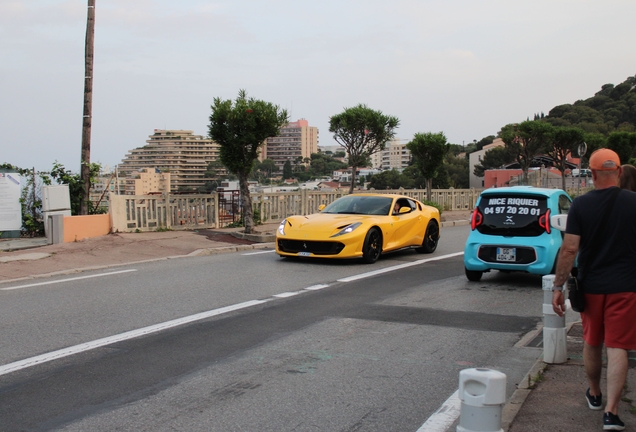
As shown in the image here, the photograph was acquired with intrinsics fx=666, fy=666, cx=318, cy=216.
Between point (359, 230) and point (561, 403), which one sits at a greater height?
point (359, 230)

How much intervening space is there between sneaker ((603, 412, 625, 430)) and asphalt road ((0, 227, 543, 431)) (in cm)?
117

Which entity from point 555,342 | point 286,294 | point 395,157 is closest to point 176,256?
point 286,294

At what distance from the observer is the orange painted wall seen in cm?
1582

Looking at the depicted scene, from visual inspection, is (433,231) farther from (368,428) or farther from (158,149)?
(158,149)

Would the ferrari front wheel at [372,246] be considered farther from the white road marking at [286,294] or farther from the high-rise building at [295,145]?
the high-rise building at [295,145]

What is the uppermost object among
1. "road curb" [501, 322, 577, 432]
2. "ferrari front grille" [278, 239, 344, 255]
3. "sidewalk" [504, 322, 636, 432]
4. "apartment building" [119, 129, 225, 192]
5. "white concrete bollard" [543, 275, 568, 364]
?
"apartment building" [119, 129, 225, 192]

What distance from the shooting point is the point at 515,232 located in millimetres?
A: 10523

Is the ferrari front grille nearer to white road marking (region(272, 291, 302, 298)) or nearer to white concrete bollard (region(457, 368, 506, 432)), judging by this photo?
white road marking (region(272, 291, 302, 298))

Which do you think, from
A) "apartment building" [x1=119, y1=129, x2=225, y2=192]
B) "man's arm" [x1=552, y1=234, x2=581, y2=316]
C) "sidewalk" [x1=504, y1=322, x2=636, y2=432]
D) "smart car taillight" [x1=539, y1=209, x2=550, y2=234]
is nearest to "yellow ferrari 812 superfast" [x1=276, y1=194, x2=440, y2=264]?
"smart car taillight" [x1=539, y1=209, x2=550, y2=234]

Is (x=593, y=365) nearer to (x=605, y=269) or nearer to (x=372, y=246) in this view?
(x=605, y=269)

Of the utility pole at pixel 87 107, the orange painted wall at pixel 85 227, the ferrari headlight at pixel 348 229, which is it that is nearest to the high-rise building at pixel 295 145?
the utility pole at pixel 87 107

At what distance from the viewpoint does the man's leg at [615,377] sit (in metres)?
4.18

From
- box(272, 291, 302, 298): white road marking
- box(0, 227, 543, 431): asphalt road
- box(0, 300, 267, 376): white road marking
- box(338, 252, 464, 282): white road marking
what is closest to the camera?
box(0, 227, 543, 431): asphalt road

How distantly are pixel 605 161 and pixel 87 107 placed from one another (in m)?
15.8
